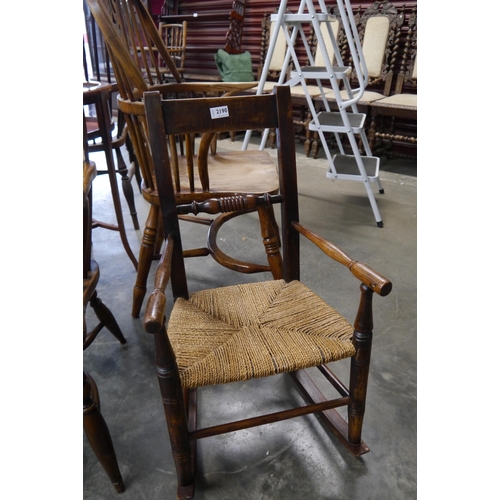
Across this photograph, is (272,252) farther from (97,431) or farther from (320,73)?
(320,73)

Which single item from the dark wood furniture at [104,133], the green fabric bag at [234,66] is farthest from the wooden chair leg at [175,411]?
the green fabric bag at [234,66]

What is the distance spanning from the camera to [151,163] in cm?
154

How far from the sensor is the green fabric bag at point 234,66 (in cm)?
432

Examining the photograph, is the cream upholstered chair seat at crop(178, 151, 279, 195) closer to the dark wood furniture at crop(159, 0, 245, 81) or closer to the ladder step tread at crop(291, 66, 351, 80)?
the ladder step tread at crop(291, 66, 351, 80)

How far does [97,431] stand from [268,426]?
1.71 feet

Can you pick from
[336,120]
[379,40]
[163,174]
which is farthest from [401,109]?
[163,174]

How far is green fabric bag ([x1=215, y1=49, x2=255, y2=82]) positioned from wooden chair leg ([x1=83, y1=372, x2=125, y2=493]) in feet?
13.4

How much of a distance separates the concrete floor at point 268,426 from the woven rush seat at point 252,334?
38 centimetres

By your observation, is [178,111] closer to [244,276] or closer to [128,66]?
[128,66]

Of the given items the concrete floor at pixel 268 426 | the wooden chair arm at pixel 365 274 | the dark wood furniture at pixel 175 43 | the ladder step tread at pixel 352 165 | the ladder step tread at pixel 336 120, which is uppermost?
the dark wood furniture at pixel 175 43

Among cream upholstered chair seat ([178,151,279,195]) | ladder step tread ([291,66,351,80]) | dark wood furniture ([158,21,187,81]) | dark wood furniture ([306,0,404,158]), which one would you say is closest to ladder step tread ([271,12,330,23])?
ladder step tread ([291,66,351,80])

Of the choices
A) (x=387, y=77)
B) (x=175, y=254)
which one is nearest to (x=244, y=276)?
(x=175, y=254)

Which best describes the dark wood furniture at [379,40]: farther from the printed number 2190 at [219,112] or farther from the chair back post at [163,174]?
the chair back post at [163,174]

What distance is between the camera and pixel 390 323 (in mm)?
1629
